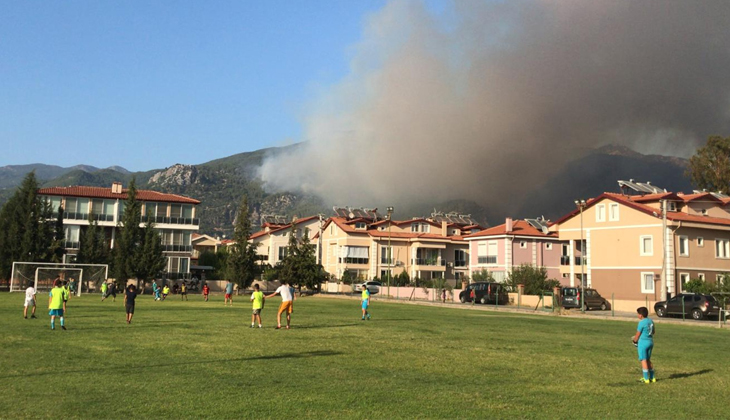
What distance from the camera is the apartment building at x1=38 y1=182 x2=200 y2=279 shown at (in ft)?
281

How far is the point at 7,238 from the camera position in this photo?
71.5 m

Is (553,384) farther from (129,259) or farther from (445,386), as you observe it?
(129,259)

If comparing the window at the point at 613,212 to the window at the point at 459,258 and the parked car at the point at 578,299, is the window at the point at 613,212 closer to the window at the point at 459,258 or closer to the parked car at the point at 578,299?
the parked car at the point at 578,299

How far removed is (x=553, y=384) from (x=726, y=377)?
4970 millimetres

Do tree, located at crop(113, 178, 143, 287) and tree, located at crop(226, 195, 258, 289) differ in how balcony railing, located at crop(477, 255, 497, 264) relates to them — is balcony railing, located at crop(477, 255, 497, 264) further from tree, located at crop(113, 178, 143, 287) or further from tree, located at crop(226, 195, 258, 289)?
tree, located at crop(113, 178, 143, 287)

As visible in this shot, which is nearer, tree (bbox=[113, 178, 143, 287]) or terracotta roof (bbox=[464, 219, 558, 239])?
tree (bbox=[113, 178, 143, 287])

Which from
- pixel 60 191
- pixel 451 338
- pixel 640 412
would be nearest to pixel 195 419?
pixel 640 412

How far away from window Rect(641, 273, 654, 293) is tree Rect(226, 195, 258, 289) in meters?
46.8

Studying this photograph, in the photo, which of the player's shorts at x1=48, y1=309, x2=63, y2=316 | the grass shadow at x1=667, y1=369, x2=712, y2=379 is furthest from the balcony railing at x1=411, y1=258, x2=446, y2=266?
the grass shadow at x1=667, y1=369, x2=712, y2=379

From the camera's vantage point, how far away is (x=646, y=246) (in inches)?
2249

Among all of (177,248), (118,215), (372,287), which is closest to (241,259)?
(177,248)

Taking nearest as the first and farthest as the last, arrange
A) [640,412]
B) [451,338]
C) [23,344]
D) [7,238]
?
[640,412], [23,344], [451,338], [7,238]

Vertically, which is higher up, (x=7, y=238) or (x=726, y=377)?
(x=7, y=238)

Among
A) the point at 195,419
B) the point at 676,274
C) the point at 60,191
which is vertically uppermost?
the point at 60,191
